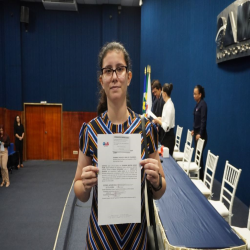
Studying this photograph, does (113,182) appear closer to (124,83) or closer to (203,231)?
(124,83)

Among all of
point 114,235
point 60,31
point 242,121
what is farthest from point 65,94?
point 114,235

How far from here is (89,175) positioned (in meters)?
0.91

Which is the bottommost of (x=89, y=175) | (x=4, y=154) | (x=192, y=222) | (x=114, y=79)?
(x=4, y=154)

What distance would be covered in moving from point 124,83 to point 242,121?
3.38m

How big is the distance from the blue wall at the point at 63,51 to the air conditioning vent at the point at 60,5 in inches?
9.5

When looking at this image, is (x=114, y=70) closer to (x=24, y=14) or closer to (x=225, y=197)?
(x=225, y=197)

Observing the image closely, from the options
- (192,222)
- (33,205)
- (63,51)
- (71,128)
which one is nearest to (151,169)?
(192,222)

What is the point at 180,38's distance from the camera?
6020mm

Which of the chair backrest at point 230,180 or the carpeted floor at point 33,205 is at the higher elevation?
the chair backrest at point 230,180

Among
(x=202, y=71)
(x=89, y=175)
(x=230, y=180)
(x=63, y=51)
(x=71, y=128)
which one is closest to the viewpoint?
(x=89, y=175)

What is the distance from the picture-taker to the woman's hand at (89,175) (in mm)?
916

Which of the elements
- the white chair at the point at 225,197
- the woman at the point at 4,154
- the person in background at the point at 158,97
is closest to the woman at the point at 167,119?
the person in background at the point at 158,97

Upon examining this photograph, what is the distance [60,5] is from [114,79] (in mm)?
7849

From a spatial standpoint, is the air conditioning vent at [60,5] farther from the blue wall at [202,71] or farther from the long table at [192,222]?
the long table at [192,222]
